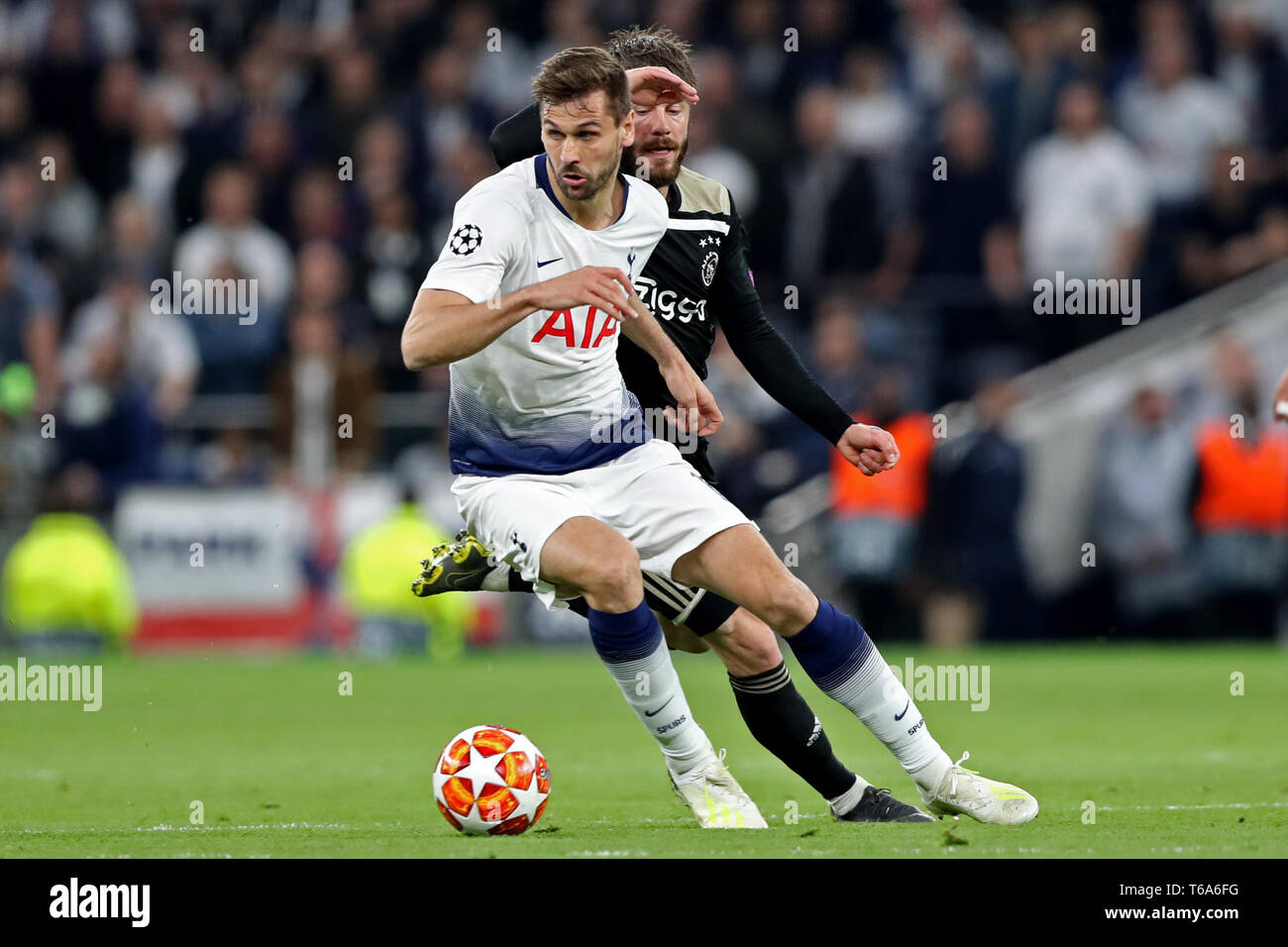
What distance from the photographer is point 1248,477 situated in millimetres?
16500

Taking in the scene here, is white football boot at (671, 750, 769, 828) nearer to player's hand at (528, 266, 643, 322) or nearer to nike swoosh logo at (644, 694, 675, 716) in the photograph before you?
nike swoosh logo at (644, 694, 675, 716)

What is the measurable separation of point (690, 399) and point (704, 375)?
1143 millimetres

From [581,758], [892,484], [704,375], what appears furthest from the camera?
[892,484]

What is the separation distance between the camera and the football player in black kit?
7359mm

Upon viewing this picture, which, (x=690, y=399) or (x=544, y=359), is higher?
(x=544, y=359)

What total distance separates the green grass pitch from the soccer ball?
0.45 feet

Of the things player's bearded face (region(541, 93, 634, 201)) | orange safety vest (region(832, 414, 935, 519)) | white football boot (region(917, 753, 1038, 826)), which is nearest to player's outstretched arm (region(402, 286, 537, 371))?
player's bearded face (region(541, 93, 634, 201))

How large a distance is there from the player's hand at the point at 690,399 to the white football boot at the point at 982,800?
Result: 4.58 feet

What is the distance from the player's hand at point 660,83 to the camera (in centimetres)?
751

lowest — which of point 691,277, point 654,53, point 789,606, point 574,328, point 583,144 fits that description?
point 789,606

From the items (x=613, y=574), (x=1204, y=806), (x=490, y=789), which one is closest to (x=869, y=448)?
(x=613, y=574)

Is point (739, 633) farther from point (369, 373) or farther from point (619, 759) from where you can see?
point (369, 373)

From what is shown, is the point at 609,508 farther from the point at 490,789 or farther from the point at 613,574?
the point at 490,789
